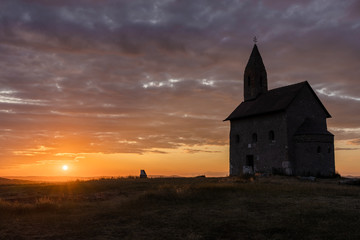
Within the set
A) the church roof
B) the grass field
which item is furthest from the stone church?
the grass field

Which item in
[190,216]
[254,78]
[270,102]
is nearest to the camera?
[190,216]

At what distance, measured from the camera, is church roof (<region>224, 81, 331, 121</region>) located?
105ft

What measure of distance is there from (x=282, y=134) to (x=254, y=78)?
9.83 m

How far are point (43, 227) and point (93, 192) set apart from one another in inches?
319

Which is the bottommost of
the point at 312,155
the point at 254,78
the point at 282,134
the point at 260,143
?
the point at 312,155

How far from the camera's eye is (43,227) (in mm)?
9922

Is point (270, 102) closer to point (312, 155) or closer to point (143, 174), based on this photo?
point (312, 155)

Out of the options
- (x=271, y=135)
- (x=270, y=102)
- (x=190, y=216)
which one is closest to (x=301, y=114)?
(x=270, y=102)

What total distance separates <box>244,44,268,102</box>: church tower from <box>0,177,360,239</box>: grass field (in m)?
23.3

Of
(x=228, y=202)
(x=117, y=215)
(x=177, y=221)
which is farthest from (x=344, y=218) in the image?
(x=117, y=215)

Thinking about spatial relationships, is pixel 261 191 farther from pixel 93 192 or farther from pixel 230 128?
pixel 230 128

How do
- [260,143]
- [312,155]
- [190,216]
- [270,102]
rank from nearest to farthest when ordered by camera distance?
[190,216] → [312,155] → [260,143] → [270,102]

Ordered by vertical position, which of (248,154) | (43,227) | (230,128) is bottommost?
(43,227)

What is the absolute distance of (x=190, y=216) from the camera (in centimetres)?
1123
